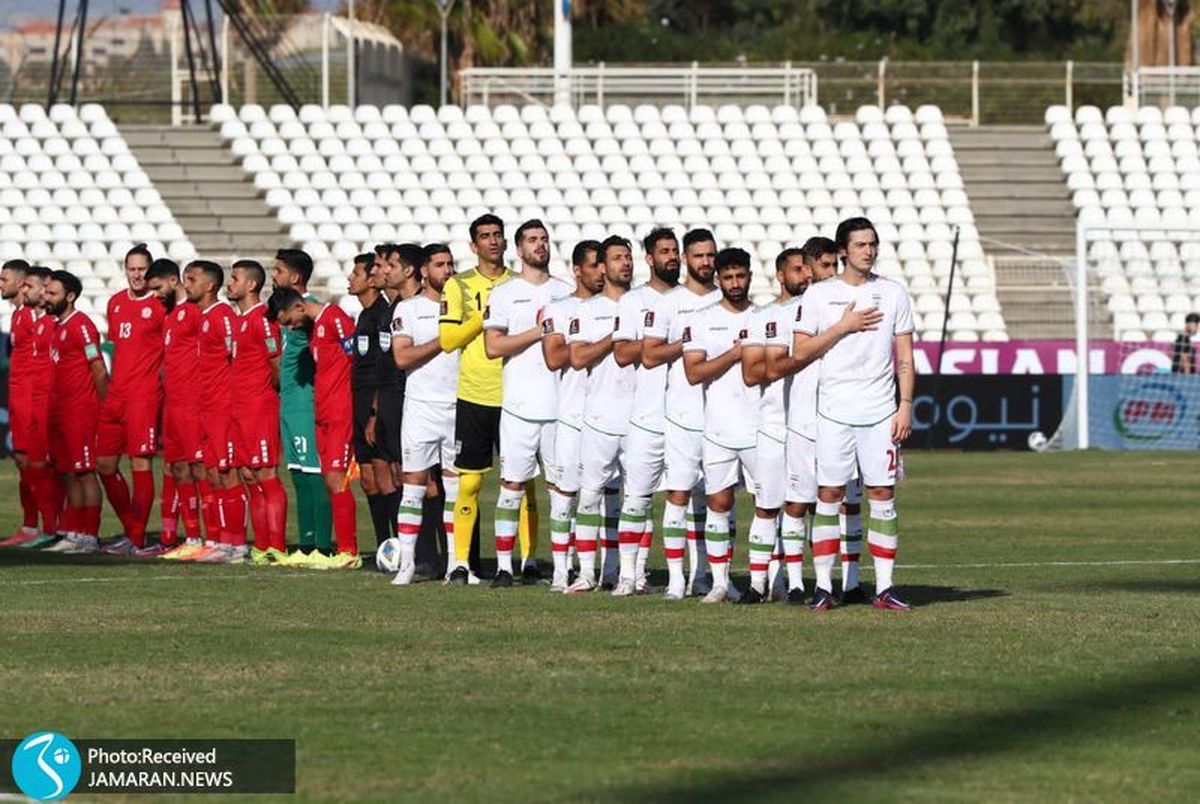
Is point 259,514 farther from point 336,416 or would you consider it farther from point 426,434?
point 426,434

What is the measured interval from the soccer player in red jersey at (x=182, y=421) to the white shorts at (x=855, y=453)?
21.1 feet

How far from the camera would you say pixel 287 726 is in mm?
9117

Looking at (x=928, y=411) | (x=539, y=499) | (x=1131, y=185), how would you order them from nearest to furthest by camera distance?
(x=539, y=499), (x=928, y=411), (x=1131, y=185)

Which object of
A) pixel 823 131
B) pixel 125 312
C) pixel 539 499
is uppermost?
pixel 823 131

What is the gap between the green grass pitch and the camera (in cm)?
827

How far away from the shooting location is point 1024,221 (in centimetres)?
4309

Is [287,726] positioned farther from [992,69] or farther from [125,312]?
[992,69]

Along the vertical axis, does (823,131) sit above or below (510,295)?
above

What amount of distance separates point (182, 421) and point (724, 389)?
19.4 feet

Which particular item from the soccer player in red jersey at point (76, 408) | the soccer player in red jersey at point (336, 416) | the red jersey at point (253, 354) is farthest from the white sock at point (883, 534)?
the soccer player in red jersey at point (76, 408)

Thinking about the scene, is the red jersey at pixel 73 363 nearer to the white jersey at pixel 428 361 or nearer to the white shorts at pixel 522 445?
the white jersey at pixel 428 361

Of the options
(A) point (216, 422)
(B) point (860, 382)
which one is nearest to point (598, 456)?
(B) point (860, 382)

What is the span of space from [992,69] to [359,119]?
41.9 ft

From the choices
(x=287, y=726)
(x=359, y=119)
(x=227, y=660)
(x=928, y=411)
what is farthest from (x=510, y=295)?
(x=359, y=119)
